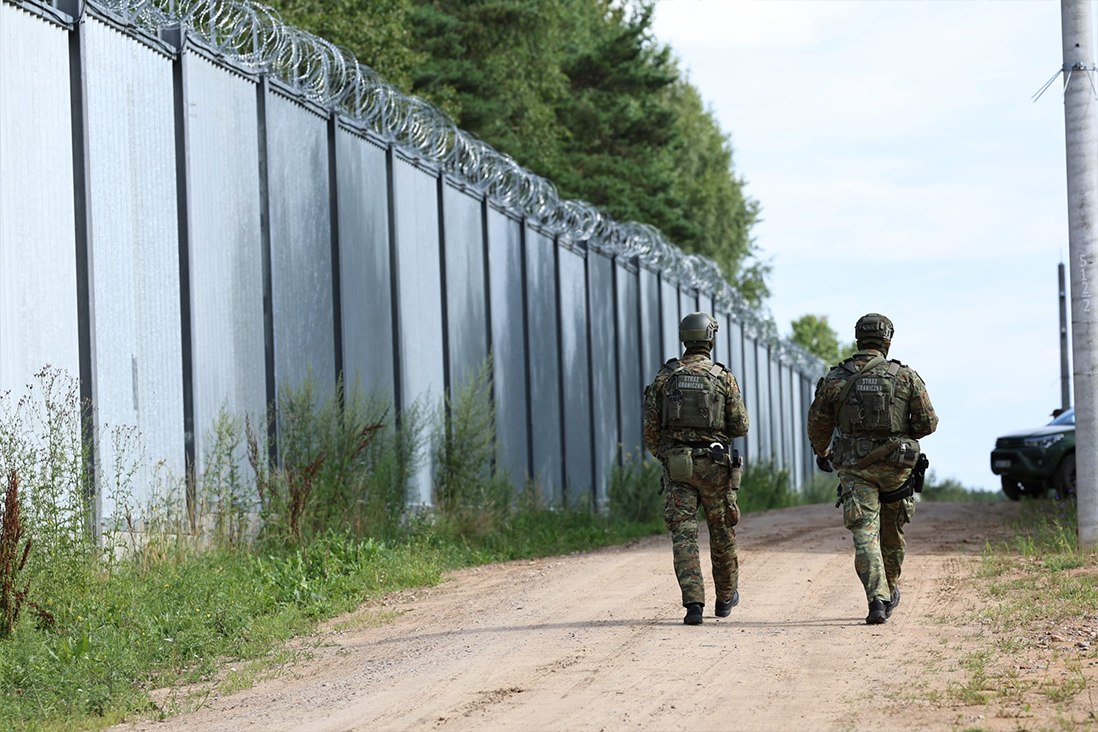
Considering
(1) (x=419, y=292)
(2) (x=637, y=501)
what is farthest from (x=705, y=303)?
(1) (x=419, y=292)

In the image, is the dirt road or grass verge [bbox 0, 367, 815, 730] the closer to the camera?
the dirt road

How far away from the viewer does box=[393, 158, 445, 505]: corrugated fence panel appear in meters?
14.7

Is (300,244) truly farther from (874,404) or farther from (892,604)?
(892,604)

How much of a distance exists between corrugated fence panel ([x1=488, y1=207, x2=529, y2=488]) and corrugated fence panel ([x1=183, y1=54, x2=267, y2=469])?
5.48 meters

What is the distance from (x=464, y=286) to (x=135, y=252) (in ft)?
22.7

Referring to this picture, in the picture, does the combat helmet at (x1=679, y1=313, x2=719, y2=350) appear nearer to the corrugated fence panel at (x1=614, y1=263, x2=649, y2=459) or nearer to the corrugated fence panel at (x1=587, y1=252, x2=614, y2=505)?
the corrugated fence panel at (x1=587, y1=252, x2=614, y2=505)

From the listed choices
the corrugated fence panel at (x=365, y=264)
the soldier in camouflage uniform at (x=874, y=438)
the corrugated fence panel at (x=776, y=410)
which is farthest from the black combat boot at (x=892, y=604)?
the corrugated fence panel at (x=776, y=410)

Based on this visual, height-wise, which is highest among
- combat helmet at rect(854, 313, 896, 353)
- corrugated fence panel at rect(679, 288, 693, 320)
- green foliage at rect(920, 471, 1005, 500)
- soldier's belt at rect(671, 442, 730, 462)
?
corrugated fence panel at rect(679, 288, 693, 320)

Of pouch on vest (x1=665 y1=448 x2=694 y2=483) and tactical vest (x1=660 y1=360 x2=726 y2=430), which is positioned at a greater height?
tactical vest (x1=660 y1=360 x2=726 y2=430)

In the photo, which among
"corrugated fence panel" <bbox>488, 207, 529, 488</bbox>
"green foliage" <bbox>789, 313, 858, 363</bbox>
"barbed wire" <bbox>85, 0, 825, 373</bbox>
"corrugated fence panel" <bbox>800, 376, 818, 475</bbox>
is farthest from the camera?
"green foliage" <bbox>789, 313, 858, 363</bbox>

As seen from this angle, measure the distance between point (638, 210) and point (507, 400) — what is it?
72.4 feet

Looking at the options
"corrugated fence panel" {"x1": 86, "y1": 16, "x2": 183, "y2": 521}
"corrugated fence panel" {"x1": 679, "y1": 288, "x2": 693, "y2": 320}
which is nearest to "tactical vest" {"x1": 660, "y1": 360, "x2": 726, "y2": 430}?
"corrugated fence panel" {"x1": 86, "y1": 16, "x2": 183, "y2": 521}

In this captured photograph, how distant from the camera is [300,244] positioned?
41.7 ft

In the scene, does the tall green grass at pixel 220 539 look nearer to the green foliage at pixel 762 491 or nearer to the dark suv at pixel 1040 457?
the dark suv at pixel 1040 457
